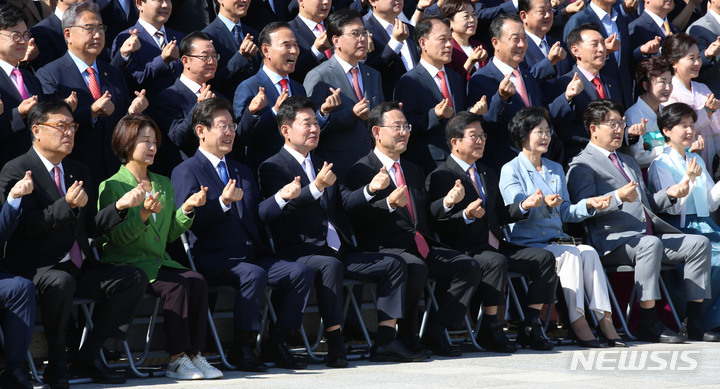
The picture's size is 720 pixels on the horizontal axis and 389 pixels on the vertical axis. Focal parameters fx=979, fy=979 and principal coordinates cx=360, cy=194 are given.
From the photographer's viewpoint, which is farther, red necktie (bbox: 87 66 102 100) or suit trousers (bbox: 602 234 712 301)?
suit trousers (bbox: 602 234 712 301)

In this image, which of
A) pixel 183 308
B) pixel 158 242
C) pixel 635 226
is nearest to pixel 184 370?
pixel 183 308

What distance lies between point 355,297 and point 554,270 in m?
1.42

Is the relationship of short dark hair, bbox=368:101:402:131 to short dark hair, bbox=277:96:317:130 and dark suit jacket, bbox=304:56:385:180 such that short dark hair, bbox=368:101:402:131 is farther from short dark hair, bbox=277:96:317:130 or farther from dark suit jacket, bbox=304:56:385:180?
short dark hair, bbox=277:96:317:130

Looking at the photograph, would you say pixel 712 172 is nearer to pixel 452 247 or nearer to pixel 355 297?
pixel 452 247

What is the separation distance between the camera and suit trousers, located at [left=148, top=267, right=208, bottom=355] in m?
5.63

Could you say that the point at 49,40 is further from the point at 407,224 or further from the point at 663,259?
the point at 663,259

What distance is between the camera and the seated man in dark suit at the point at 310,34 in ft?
25.7

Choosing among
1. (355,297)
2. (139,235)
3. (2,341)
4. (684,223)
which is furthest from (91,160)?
(684,223)

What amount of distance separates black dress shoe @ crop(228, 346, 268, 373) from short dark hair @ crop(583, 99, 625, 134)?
345 centimetres

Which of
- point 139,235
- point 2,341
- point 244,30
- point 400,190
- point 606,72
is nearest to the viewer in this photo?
point 2,341

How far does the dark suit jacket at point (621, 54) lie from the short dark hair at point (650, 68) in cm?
27

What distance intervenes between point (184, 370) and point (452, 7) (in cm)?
455

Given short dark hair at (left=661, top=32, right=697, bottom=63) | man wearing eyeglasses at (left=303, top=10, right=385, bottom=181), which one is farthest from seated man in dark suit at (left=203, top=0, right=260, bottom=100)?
short dark hair at (left=661, top=32, right=697, bottom=63)

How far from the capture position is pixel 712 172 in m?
8.95
